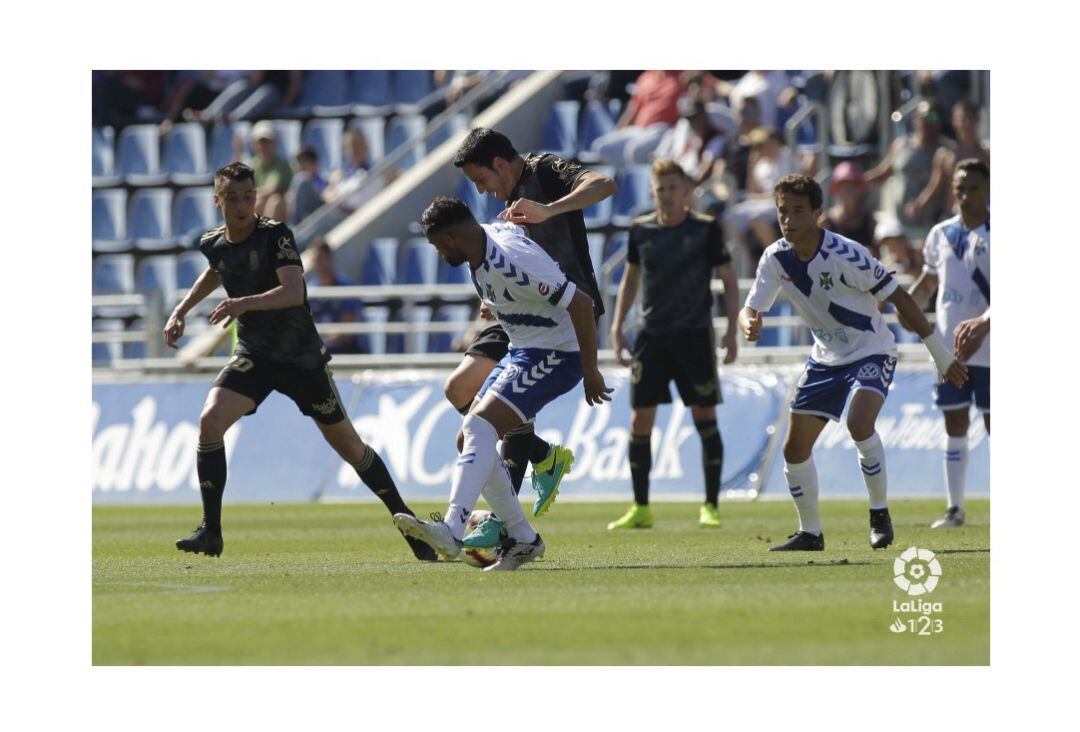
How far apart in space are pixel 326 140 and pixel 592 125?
4.33 meters

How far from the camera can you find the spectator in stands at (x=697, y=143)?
2067 cm

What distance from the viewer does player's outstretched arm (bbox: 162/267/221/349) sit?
10.4 meters

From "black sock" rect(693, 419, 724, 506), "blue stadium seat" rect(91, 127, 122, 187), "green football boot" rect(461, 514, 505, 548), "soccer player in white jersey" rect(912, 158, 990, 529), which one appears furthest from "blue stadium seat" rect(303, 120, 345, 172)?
"green football boot" rect(461, 514, 505, 548)

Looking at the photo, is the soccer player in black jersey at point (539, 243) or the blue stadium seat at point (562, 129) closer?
the soccer player in black jersey at point (539, 243)

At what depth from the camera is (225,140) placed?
1041 inches

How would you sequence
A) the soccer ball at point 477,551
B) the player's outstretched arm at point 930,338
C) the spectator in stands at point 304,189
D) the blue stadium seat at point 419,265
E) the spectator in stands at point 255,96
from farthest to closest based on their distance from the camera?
the spectator in stands at point 255,96 < the spectator in stands at point 304,189 < the blue stadium seat at point 419,265 < the player's outstretched arm at point 930,338 < the soccer ball at point 477,551

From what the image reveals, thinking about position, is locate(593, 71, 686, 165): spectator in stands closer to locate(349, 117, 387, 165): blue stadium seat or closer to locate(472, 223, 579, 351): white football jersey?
locate(349, 117, 387, 165): blue stadium seat

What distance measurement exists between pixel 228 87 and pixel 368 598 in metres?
20.2

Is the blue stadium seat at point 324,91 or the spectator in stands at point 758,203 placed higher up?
the blue stadium seat at point 324,91

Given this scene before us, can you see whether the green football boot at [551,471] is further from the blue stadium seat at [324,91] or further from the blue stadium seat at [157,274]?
the blue stadium seat at [324,91]

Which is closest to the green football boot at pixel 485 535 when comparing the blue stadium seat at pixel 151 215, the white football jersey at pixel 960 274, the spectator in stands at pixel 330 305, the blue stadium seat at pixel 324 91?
the white football jersey at pixel 960 274

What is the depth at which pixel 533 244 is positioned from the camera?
8922mm

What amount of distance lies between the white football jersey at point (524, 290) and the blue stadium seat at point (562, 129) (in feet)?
49.6

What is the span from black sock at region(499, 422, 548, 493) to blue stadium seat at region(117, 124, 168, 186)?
18.2 meters
